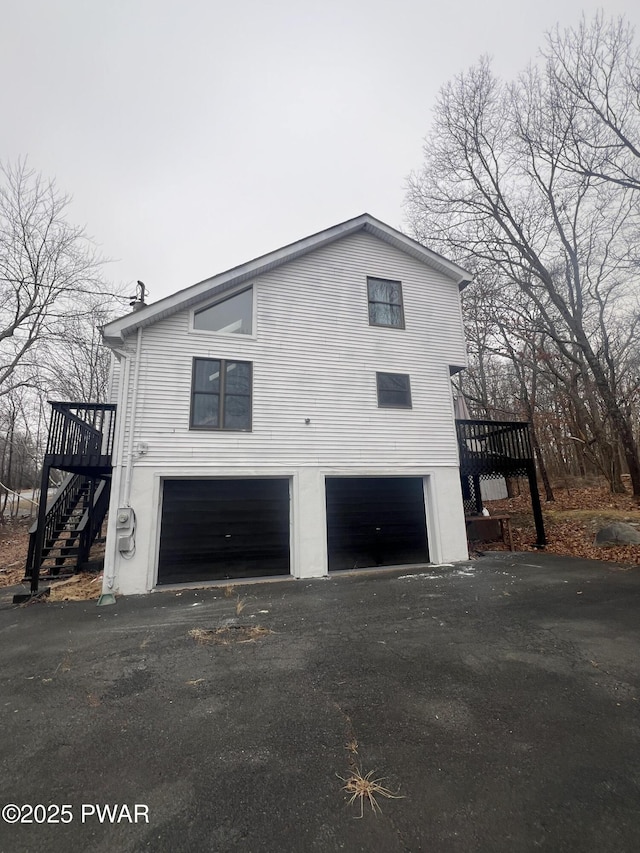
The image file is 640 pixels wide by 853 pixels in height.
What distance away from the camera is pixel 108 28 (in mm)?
11250

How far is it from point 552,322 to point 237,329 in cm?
1482

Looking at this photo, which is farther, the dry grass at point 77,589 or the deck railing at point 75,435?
the deck railing at point 75,435

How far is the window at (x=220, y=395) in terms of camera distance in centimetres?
858

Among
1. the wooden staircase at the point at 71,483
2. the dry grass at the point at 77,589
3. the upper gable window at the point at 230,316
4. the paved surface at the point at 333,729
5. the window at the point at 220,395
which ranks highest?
the upper gable window at the point at 230,316

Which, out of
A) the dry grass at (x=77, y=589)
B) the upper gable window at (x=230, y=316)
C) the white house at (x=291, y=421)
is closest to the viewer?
the dry grass at (x=77, y=589)

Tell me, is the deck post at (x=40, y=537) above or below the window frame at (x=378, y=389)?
below

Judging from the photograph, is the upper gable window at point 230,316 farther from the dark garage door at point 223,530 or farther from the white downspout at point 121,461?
the dark garage door at point 223,530

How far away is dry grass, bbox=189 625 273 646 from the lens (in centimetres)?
491

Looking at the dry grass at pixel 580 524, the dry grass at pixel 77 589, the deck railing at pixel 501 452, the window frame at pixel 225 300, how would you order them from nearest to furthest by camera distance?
the dry grass at pixel 77 589
the window frame at pixel 225 300
the dry grass at pixel 580 524
the deck railing at pixel 501 452

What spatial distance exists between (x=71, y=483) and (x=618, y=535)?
15140 mm

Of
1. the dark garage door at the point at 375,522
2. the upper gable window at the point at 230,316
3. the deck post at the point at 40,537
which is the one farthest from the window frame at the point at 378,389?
the deck post at the point at 40,537

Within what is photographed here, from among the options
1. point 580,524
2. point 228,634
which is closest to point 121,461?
point 228,634

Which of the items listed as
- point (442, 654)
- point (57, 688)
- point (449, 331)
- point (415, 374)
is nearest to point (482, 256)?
point (449, 331)

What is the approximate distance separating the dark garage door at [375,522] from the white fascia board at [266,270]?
18.1ft
